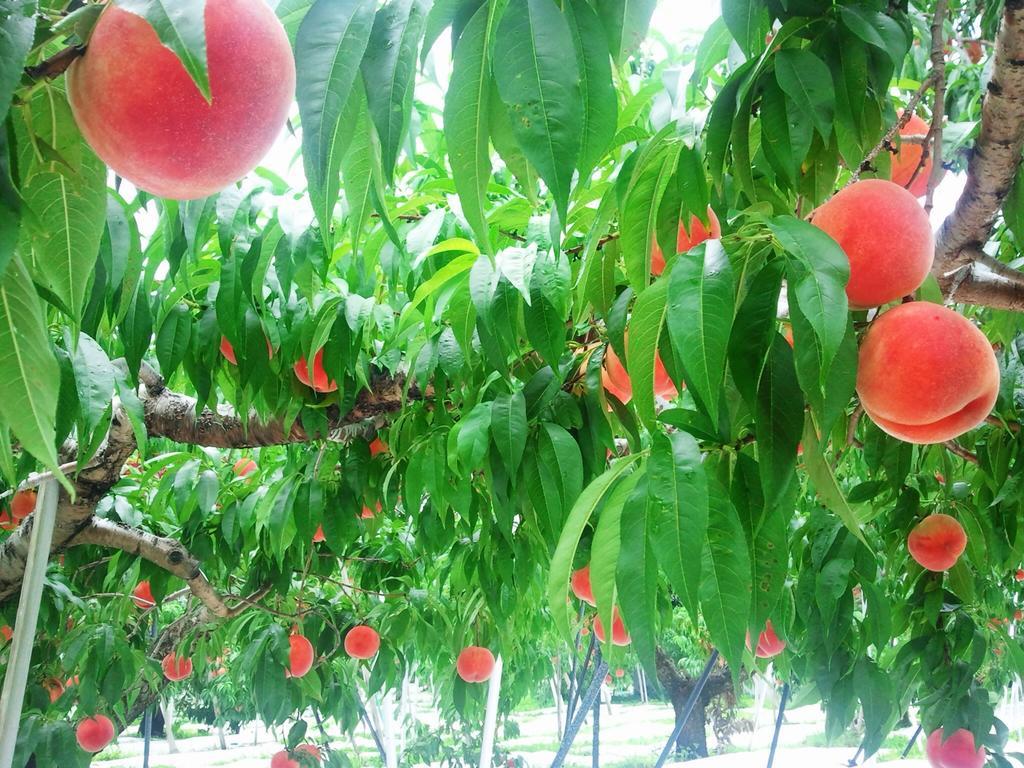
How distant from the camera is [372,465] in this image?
1580 millimetres

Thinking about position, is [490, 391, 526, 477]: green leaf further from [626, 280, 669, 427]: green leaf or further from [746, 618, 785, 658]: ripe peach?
[746, 618, 785, 658]: ripe peach

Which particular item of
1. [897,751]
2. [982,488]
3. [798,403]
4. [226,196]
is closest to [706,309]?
[798,403]

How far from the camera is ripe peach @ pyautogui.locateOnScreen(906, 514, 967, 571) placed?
49.4 inches

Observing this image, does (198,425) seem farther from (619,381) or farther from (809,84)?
(809,84)

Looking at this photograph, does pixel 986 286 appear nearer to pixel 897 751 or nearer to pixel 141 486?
pixel 141 486

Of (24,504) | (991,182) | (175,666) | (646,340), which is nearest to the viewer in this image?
(646,340)

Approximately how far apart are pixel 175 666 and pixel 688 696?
14.8 ft

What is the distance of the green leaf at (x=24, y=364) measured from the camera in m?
0.35

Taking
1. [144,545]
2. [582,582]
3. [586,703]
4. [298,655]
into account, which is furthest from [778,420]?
[586,703]

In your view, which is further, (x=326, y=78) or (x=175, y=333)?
(x=175, y=333)

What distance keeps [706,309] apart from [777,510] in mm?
154

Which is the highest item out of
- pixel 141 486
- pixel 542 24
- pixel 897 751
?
pixel 542 24

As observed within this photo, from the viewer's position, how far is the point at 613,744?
7207 millimetres

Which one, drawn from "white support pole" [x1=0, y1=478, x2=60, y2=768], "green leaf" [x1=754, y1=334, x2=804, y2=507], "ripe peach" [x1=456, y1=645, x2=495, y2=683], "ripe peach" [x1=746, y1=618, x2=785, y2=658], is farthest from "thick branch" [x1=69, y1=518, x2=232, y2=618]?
"green leaf" [x1=754, y1=334, x2=804, y2=507]
